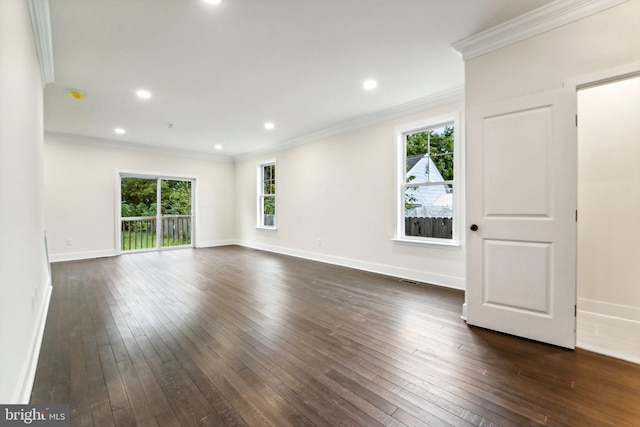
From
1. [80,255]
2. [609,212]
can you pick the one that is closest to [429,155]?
[609,212]

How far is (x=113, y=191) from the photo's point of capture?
6.35 meters

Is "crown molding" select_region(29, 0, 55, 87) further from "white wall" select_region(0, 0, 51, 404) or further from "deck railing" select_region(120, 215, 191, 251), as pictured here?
"deck railing" select_region(120, 215, 191, 251)

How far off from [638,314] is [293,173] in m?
5.55

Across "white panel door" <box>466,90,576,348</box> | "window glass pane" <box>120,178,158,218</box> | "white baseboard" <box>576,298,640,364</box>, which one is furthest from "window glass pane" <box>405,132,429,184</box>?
"window glass pane" <box>120,178,158,218</box>

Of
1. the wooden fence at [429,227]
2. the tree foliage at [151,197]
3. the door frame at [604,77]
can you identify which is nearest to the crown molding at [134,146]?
the tree foliage at [151,197]

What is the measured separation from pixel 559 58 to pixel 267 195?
616cm

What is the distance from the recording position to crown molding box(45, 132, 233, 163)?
226 inches

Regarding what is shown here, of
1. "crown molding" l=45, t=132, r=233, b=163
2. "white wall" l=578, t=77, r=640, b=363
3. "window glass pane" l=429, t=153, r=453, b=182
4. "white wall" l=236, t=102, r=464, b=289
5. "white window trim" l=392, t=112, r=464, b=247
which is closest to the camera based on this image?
"white wall" l=578, t=77, r=640, b=363

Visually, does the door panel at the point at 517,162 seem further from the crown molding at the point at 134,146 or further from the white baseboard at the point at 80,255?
the white baseboard at the point at 80,255

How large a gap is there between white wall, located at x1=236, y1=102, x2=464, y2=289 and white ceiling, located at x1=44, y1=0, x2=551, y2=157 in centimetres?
67

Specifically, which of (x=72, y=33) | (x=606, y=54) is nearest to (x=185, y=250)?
(x=72, y=33)

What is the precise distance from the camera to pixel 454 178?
3.82m

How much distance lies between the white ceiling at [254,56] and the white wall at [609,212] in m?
1.37

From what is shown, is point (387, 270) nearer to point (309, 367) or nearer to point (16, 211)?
point (309, 367)
